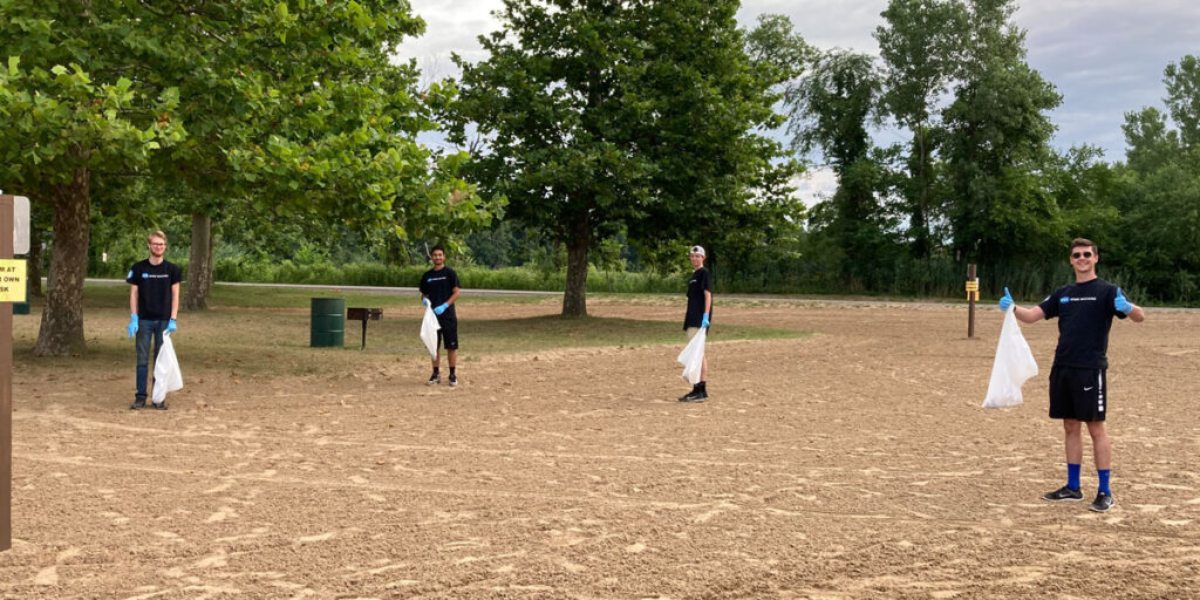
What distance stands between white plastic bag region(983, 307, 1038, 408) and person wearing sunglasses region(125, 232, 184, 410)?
27.5ft

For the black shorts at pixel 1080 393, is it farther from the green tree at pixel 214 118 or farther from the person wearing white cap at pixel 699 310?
the green tree at pixel 214 118

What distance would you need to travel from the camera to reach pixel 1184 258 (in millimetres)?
47094

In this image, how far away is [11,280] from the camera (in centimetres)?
571

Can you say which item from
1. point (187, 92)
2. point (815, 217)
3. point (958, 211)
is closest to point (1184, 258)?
point (958, 211)

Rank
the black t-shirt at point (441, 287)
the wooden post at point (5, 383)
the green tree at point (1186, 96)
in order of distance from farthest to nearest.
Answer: the green tree at point (1186, 96), the black t-shirt at point (441, 287), the wooden post at point (5, 383)

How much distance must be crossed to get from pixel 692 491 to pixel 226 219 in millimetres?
25851

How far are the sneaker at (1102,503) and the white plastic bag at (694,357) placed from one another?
6173 millimetres

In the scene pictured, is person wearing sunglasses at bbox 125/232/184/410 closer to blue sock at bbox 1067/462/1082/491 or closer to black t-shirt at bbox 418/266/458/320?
black t-shirt at bbox 418/266/458/320

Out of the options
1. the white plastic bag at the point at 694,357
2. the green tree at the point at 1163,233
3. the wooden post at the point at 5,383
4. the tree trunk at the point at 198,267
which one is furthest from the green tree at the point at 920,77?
the wooden post at the point at 5,383

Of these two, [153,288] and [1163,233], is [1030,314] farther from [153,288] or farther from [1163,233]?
[1163,233]

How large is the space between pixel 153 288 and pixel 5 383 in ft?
19.8

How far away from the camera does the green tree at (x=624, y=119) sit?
26.1m

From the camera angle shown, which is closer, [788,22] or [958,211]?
[958,211]

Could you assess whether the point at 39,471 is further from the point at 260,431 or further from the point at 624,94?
the point at 624,94
